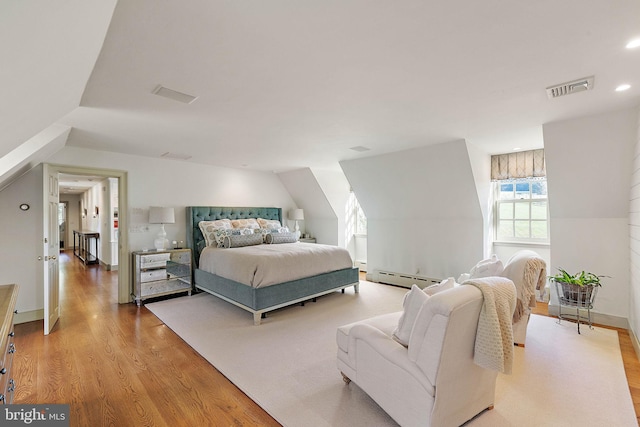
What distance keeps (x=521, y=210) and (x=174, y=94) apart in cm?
535

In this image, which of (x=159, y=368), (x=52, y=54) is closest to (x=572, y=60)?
(x=52, y=54)

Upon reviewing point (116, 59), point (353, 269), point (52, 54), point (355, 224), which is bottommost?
point (353, 269)

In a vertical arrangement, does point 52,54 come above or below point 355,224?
above

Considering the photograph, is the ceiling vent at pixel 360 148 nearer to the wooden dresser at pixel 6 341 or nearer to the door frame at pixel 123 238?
the door frame at pixel 123 238

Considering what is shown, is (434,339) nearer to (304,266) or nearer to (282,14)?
(282,14)

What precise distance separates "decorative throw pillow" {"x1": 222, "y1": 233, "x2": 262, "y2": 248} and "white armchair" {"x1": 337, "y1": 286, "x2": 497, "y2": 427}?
3.44 m

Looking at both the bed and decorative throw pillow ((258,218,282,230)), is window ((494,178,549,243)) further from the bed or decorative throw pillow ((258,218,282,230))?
decorative throw pillow ((258,218,282,230))

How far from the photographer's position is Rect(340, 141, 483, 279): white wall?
452cm

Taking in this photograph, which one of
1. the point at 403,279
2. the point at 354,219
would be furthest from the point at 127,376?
the point at 354,219

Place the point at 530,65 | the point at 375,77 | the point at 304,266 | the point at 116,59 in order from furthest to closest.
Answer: the point at 304,266, the point at 375,77, the point at 530,65, the point at 116,59

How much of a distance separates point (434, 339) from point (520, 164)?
14.1 ft

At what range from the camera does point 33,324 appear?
12.2 feet

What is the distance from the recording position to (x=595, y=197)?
3.57 meters

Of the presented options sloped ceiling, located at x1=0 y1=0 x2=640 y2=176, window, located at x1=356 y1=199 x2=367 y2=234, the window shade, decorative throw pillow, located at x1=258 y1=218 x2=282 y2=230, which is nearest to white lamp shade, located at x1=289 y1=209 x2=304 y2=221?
decorative throw pillow, located at x1=258 y1=218 x2=282 y2=230
